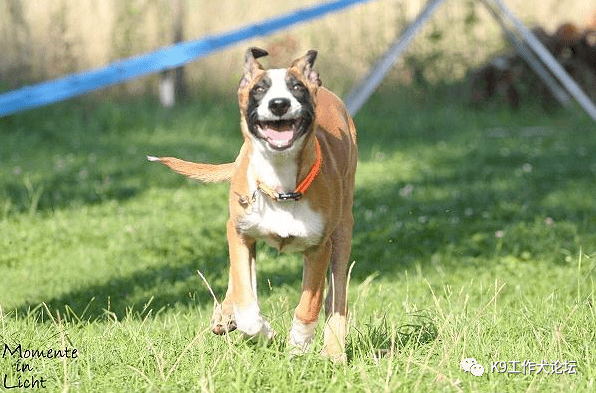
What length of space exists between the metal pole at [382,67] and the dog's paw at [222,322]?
624 centimetres

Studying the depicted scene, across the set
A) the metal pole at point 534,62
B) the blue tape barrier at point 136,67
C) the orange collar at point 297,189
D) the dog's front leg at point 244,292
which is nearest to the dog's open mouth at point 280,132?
the orange collar at point 297,189

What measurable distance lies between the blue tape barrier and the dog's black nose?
5.63m

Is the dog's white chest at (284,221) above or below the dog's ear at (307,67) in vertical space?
below

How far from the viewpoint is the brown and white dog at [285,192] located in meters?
4.24

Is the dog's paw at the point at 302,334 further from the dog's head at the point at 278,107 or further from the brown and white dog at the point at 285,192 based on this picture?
the dog's head at the point at 278,107

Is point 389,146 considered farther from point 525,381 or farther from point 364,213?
point 525,381

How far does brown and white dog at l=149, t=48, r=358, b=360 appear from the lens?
13.9ft

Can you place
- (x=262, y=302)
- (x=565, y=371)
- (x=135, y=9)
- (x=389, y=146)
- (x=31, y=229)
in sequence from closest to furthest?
(x=565, y=371) → (x=262, y=302) → (x=31, y=229) → (x=389, y=146) → (x=135, y=9)

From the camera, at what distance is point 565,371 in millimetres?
4328

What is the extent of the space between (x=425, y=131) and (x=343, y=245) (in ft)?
28.4

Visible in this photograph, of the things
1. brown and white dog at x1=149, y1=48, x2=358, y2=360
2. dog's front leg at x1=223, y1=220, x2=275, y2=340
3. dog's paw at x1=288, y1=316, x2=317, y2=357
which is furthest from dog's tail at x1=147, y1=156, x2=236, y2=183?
dog's paw at x1=288, y1=316, x2=317, y2=357

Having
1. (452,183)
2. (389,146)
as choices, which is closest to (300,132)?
(452,183)

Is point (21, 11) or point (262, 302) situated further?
point (21, 11)

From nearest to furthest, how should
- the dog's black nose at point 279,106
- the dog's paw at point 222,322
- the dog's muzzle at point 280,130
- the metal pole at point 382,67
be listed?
the dog's black nose at point 279,106
the dog's muzzle at point 280,130
the dog's paw at point 222,322
the metal pole at point 382,67
